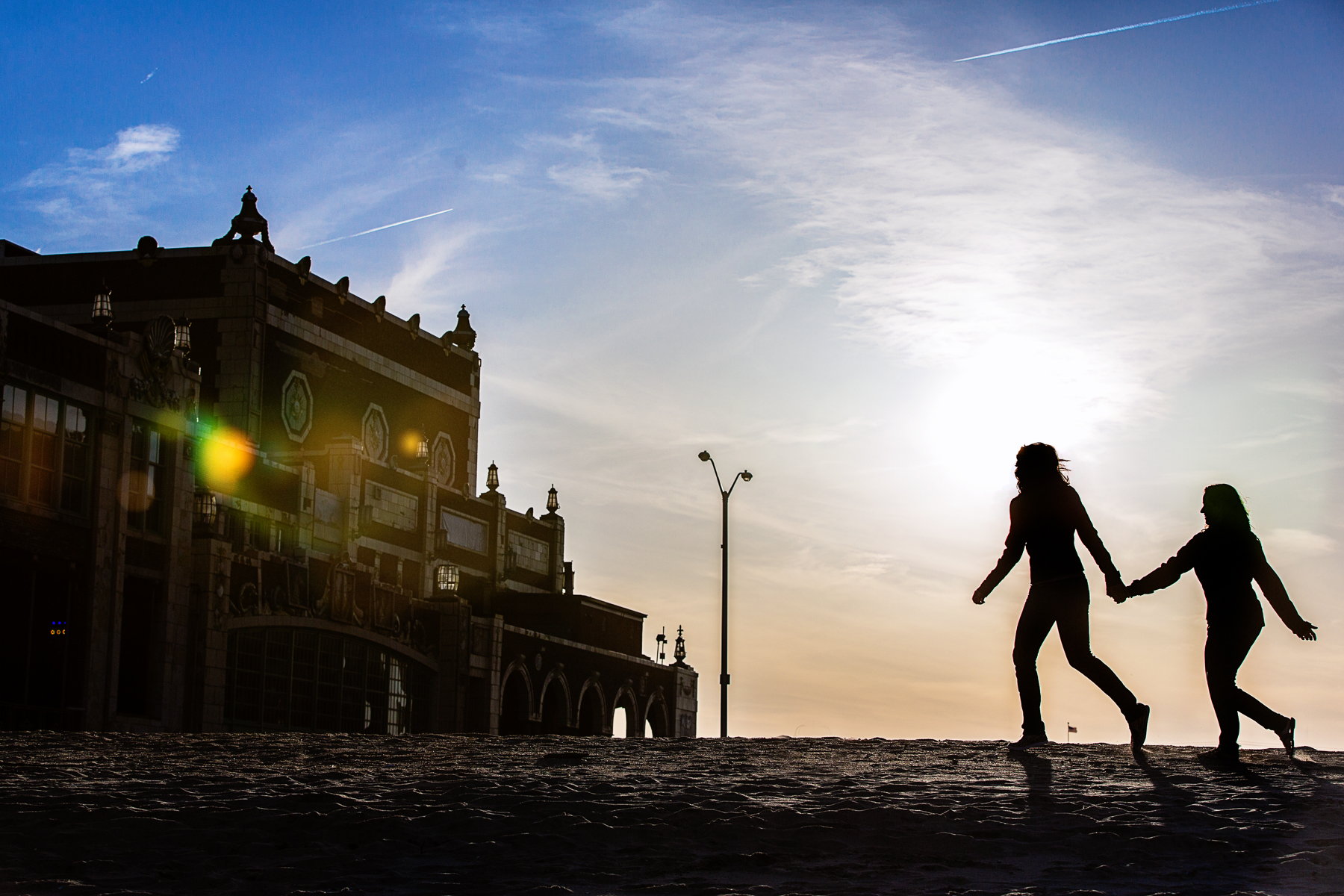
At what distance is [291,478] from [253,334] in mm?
7287

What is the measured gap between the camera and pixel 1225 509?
12.0m

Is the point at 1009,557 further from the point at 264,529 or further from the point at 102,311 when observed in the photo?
the point at 264,529

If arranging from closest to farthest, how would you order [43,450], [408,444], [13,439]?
[13,439], [43,450], [408,444]

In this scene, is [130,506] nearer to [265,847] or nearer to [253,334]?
[253,334]

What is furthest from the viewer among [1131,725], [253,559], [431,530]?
[431,530]

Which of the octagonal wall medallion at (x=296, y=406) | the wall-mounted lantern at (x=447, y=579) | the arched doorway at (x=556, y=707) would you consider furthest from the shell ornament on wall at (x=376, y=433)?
the arched doorway at (x=556, y=707)

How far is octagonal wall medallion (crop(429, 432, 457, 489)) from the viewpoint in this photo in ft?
226

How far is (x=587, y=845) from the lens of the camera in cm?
909

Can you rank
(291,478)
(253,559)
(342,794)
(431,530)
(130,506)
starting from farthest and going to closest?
1. (431,530)
2. (291,478)
3. (253,559)
4. (130,506)
5. (342,794)

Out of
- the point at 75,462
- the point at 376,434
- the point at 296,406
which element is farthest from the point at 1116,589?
the point at 376,434

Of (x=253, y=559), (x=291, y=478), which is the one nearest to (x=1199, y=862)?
(x=253, y=559)

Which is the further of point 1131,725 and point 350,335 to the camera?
point 350,335

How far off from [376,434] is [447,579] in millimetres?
8871

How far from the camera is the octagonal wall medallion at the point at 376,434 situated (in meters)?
63.8
